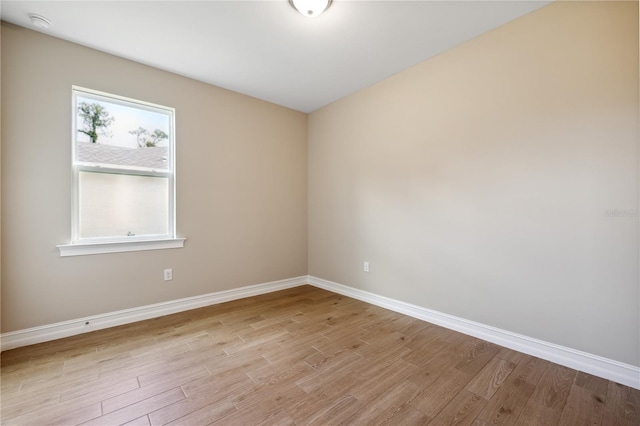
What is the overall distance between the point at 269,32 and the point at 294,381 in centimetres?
278

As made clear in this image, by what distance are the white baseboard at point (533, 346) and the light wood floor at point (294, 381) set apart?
6 centimetres

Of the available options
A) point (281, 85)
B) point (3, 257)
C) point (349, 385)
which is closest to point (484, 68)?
point (281, 85)

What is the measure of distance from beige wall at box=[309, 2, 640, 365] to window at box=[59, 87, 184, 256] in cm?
241

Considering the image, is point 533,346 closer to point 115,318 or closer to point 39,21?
point 115,318

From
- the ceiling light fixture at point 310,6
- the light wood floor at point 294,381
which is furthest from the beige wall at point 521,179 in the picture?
the ceiling light fixture at point 310,6

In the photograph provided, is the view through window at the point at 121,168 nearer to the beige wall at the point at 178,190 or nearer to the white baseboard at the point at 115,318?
the beige wall at the point at 178,190

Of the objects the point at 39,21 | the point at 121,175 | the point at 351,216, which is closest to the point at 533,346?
the point at 351,216

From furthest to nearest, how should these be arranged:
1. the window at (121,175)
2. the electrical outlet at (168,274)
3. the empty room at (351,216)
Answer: the electrical outlet at (168,274), the window at (121,175), the empty room at (351,216)

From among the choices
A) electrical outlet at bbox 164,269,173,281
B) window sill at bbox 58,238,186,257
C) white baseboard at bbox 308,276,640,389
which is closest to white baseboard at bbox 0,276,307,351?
electrical outlet at bbox 164,269,173,281

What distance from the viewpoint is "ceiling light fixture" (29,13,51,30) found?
212cm

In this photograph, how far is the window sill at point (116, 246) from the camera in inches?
95.9

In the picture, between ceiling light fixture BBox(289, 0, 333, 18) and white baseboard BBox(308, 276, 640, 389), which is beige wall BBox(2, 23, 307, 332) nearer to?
ceiling light fixture BBox(289, 0, 333, 18)

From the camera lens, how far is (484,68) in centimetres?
238

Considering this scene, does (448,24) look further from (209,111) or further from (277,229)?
(277,229)
